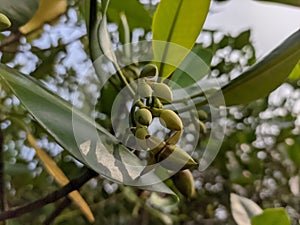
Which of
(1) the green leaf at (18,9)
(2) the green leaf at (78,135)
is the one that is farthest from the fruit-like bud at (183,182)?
(1) the green leaf at (18,9)

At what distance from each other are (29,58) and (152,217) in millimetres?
552

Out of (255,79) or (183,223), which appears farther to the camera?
(183,223)

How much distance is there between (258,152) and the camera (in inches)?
Result: 64.6

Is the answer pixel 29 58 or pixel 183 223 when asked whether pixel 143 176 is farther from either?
pixel 183 223

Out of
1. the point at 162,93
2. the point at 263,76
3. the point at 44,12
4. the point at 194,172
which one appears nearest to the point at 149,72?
the point at 162,93

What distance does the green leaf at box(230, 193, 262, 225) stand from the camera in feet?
2.84

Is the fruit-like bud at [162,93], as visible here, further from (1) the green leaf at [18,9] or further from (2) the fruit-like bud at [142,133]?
(1) the green leaf at [18,9]

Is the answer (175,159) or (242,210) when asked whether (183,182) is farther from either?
(242,210)

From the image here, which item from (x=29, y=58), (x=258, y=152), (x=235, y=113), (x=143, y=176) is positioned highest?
(x=143, y=176)

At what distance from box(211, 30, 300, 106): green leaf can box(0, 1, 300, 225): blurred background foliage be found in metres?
0.38

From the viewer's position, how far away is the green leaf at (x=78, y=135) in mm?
488

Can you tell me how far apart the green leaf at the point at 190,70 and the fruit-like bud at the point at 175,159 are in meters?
0.14

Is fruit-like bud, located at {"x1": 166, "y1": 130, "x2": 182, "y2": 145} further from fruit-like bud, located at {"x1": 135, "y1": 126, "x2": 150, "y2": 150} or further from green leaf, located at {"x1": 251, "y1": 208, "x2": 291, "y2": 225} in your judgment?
green leaf, located at {"x1": 251, "y1": 208, "x2": 291, "y2": 225}

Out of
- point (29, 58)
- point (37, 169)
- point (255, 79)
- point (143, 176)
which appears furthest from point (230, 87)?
point (37, 169)
